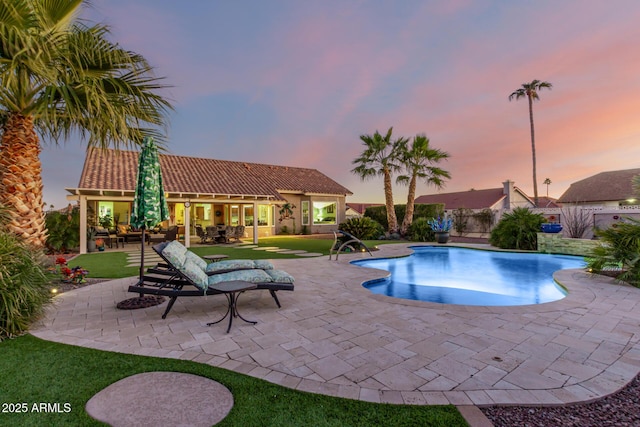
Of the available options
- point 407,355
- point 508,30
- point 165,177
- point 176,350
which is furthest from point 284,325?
point 165,177

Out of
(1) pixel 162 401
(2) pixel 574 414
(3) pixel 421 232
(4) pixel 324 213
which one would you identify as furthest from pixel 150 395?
(4) pixel 324 213

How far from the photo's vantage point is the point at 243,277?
4.67m

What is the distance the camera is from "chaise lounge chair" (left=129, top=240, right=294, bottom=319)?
4.11 meters

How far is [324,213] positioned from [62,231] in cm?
1610

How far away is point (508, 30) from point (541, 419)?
1346 cm

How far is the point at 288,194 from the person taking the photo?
22.4m

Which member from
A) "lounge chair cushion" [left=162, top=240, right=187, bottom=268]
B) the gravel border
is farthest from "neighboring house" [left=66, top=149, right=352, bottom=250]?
the gravel border

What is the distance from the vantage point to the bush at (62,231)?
1232cm

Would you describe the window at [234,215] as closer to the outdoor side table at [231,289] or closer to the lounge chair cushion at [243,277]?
the lounge chair cushion at [243,277]

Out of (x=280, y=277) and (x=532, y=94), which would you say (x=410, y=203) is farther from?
(x=532, y=94)

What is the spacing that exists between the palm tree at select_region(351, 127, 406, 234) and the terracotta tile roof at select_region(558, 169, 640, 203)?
25.8 m

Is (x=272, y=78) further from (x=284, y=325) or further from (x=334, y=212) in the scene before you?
(x=284, y=325)

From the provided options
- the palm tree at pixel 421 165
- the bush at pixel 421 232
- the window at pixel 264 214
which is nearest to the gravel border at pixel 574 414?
the bush at pixel 421 232

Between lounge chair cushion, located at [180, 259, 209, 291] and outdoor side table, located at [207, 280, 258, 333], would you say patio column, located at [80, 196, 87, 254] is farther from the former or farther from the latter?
outdoor side table, located at [207, 280, 258, 333]
